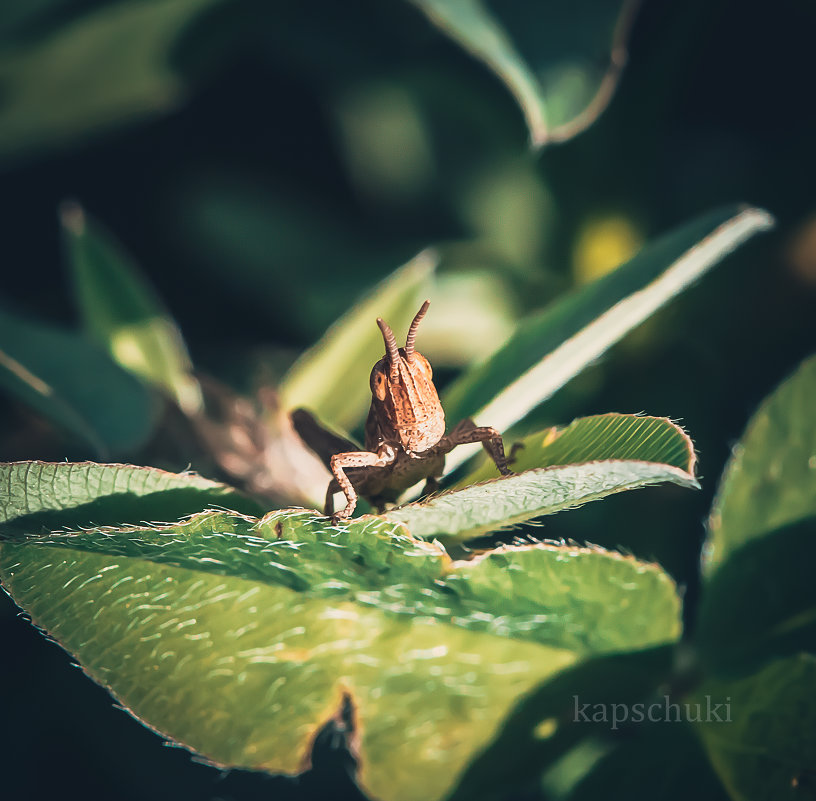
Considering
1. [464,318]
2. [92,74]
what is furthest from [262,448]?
[92,74]

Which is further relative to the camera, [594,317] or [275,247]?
[275,247]

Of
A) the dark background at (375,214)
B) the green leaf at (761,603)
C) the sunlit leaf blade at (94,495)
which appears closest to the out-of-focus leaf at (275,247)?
the dark background at (375,214)

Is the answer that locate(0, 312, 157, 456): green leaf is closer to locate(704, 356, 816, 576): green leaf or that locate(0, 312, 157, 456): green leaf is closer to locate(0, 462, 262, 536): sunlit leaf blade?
locate(0, 462, 262, 536): sunlit leaf blade

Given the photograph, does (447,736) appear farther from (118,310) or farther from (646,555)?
(118,310)

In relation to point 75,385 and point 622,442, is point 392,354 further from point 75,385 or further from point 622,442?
point 75,385

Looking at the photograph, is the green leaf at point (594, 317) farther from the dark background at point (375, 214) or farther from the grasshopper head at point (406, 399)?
the dark background at point (375, 214)

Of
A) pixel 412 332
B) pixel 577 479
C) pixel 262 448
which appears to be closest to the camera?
pixel 577 479

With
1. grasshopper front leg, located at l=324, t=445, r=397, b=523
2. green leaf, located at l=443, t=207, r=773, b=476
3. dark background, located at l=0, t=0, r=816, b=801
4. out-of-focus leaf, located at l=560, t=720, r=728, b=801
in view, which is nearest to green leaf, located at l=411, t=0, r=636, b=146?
green leaf, located at l=443, t=207, r=773, b=476
